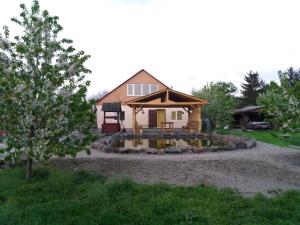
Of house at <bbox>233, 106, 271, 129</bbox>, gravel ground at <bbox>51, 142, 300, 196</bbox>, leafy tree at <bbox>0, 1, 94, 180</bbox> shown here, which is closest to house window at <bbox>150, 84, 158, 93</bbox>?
house at <bbox>233, 106, 271, 129</bbox>

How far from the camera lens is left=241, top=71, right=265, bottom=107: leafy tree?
5744 centimetres

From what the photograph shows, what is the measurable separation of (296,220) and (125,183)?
3.65 meters

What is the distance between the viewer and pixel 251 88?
58.2 m

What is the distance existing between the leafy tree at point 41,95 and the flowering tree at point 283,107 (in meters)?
5.99

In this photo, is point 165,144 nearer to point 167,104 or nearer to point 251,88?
point 167,104

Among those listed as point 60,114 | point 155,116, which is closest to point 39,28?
point 60,114

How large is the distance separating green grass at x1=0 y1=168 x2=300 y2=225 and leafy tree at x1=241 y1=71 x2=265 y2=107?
171 ft

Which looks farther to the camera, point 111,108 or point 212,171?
point 111,108

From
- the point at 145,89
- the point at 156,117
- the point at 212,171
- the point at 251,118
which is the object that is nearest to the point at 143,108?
the point at 156,117

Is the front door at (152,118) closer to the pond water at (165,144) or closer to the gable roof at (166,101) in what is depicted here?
the gable roof at (166,101)

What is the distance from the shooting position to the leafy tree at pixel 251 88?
57438 mm

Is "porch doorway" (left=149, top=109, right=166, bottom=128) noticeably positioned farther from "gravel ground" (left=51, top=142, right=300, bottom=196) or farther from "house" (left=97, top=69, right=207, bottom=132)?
"gravel ground" (left=51, top=142, right=300, bottom=196)

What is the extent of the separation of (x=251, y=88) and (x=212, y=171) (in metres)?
51.2

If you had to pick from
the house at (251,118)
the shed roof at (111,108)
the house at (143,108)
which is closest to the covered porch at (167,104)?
the shed roof at (111,108)
